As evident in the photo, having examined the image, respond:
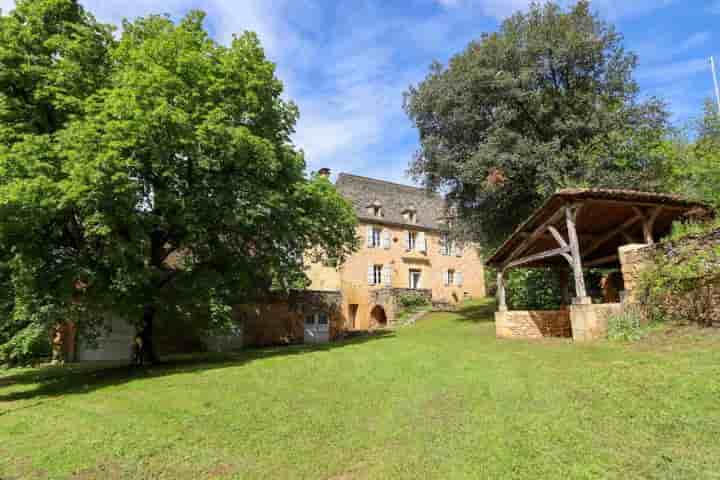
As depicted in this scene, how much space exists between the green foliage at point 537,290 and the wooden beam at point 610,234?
10.2 feet

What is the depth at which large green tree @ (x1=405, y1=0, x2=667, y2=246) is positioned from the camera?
1406 cm

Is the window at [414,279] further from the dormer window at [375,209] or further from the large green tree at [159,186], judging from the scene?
the large green tree at [159,186]

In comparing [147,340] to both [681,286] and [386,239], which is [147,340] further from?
[386,239]

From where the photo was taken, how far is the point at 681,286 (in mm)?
7578

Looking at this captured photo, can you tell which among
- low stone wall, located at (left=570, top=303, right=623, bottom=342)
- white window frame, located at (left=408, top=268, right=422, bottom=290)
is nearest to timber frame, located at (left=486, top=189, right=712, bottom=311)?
low stone wall, located at (left=570, top=303, right=623, bottom=342)

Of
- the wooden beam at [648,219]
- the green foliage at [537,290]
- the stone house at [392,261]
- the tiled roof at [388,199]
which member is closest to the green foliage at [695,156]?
the wooden beam at [648,219]

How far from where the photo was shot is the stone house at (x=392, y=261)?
24.3m

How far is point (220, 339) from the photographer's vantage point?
1812 centimetres

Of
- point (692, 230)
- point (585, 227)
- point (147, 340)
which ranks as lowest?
point (147, 340)

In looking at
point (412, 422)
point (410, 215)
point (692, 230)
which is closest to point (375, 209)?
point (410, 215)

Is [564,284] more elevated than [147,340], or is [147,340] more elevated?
[564,284]

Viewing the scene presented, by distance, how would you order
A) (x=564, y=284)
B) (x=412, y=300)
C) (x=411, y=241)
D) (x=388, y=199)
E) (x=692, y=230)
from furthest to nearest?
(x=388, y=199)
(x=411, y=241)
(x=412, y=300)
(x=564, y=284)
(x=692, y=230)

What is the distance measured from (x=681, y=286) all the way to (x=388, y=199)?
74.9 feet

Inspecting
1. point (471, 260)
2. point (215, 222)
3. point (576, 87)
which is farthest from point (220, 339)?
point (471, 260)
